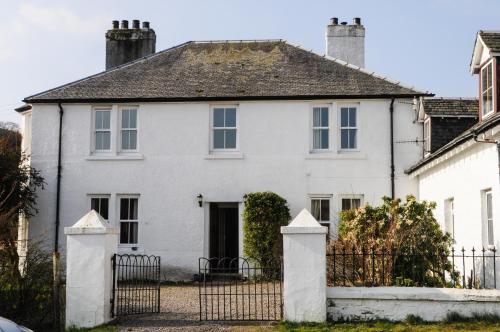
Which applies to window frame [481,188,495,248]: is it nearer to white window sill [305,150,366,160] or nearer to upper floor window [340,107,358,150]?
white window sill [305,150,366,160]

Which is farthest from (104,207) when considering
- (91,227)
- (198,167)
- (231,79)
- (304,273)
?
(304,273)

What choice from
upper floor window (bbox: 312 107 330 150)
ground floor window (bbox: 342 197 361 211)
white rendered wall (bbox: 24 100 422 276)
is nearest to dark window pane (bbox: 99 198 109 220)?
white rendered wall (bbox: 24 100 422 276)

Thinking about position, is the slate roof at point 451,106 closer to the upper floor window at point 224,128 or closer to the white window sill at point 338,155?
the white window sill at point 338,155

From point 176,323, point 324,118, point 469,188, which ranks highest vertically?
point 324,118

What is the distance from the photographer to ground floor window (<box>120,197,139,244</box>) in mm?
21594

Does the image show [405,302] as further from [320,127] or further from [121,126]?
[121,126]

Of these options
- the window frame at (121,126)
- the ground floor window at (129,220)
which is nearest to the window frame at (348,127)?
the window frame at (121,126)

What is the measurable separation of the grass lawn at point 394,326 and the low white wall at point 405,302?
0.23 m

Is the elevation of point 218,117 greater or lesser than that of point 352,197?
greater

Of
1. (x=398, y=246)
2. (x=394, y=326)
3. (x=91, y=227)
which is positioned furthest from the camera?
(x=398, y=246)

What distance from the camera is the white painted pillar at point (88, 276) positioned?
1203 centimetres

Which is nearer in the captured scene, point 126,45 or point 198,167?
point 198,167

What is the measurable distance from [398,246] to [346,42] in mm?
12484

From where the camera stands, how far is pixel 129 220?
21594mm
